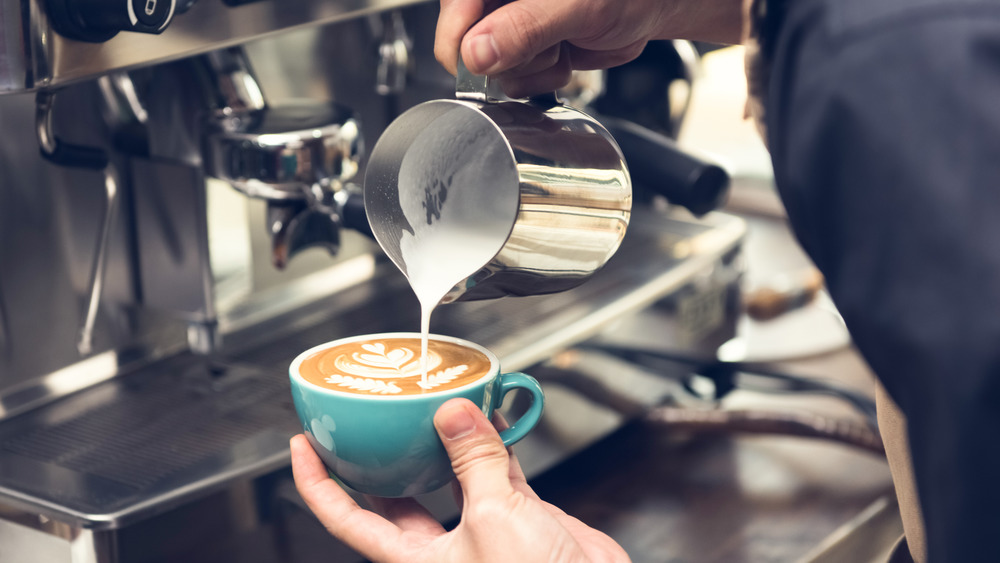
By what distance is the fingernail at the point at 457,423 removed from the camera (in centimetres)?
55

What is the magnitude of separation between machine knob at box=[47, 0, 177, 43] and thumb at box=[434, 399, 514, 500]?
30 centimetres

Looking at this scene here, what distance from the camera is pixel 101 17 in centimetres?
62

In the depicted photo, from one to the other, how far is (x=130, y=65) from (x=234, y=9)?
0.10 metres

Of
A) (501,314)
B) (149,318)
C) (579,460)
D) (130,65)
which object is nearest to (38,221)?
(149,318)

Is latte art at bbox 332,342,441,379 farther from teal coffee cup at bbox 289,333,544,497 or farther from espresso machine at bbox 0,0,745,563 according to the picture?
espresso machine at bbox 0,0,745,563

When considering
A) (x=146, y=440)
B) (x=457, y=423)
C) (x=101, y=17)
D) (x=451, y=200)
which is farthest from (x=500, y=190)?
(x=146, y=440)

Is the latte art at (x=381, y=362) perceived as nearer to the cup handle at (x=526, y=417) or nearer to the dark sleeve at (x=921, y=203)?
the cup handle at (x=526, y=417)

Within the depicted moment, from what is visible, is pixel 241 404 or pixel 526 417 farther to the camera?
pixel 241 404

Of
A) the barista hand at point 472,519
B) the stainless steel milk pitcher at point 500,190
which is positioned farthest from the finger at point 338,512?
the stainless steel milk pitcher at point 500,190

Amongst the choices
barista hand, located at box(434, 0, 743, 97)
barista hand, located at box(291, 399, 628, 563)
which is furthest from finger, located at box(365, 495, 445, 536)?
barista hand, located at box(434, 0, 743, 97)

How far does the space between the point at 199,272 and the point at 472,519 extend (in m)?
0.42

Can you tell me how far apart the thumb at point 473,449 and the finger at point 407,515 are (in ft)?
0.28

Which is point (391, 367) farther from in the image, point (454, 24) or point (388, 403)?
point (454, 24)

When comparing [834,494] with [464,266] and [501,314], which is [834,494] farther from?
[464,266]
